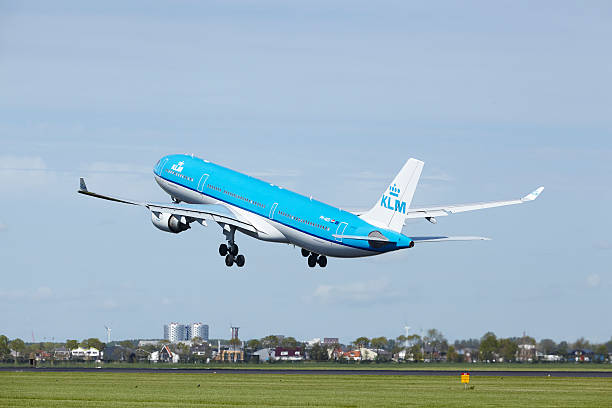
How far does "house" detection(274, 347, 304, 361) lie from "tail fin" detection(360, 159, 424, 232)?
327 feet

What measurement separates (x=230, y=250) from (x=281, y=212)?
7562 millimetres

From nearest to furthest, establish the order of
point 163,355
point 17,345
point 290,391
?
point 290,391 < point 17,345 < point 163,355

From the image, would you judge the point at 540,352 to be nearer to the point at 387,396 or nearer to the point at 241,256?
the point at 241,256

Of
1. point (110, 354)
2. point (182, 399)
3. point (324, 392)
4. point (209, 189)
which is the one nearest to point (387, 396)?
point (324, 392)

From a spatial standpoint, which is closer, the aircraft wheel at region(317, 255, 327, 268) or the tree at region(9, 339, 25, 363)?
the aircraft wheel at region(317, 255, 327, 268)

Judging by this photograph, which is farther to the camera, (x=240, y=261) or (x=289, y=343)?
(x=289, y=343)

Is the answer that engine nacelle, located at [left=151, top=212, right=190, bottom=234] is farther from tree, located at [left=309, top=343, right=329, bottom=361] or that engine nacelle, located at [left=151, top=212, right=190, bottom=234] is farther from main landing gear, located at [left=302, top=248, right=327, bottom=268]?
tree, located at [left=309, top=343, right=329, bottom=361]

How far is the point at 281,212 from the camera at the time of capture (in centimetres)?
10056

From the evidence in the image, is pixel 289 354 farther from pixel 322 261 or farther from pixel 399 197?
pixel 399 197

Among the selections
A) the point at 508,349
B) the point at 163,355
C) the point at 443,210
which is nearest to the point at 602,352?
the point at 508,349

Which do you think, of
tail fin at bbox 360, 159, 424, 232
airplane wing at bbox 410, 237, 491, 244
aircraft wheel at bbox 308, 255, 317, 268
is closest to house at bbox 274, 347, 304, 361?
aircraft wheel at bbox 308, 255, 317, 268

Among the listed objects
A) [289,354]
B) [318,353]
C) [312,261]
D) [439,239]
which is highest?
[439,239]

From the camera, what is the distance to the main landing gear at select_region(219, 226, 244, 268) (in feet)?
342

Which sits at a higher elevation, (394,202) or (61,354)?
(394,202)
